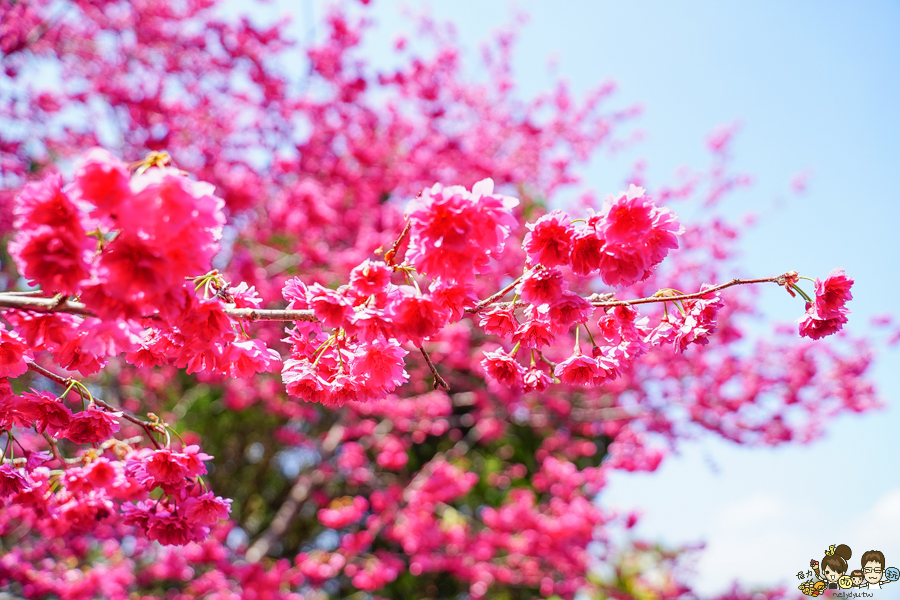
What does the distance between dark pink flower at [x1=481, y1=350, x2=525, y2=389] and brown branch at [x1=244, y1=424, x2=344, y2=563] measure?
19.3 feet

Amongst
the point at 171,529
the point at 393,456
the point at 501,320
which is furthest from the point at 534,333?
the point at 393,456

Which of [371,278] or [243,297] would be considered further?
[243,297]

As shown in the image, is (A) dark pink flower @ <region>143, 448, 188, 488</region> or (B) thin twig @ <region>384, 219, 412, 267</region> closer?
(B) thin twig @ <region>384, 219, 412, 267</region>

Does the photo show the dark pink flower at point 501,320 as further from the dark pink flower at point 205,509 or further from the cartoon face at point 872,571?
the cartoon face at point 872,571

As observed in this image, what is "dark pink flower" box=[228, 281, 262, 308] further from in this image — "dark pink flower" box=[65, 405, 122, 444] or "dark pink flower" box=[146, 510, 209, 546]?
"dark pink flower" box=[146, 510, 209, 546]

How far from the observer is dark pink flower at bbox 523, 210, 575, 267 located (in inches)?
65.2

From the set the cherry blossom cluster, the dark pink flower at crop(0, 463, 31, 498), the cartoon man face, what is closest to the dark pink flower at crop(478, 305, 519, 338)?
the cherry blossom cluster

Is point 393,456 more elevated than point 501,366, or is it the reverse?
point 393,456

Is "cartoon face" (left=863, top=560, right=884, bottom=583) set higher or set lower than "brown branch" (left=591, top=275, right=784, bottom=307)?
lower

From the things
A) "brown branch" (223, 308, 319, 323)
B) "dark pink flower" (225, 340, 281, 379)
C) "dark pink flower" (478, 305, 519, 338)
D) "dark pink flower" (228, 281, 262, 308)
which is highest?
"dark pink flower" (228, 281, 262, 308)

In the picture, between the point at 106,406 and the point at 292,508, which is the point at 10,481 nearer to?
the point at 106,406

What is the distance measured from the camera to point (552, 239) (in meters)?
1.67

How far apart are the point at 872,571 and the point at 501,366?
3.15m

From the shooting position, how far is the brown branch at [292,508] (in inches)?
269
